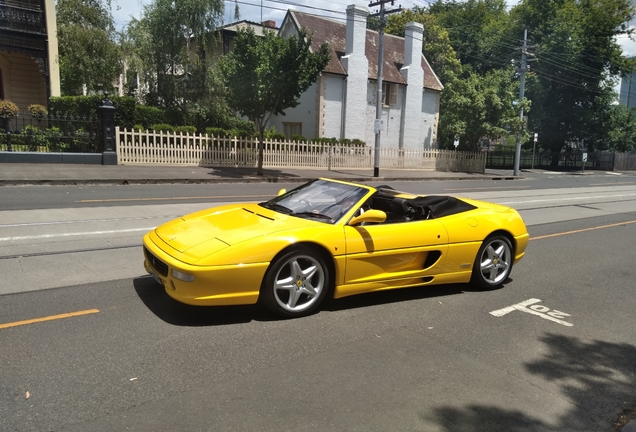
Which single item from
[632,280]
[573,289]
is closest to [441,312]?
[573,289]

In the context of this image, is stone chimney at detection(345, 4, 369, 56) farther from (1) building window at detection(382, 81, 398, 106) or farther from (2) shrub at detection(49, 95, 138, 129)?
(2) shrub at detection(49, 95, 138, 129)

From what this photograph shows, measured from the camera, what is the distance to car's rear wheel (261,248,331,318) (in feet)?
15.2


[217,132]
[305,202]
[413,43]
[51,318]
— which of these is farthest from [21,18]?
[51,318]

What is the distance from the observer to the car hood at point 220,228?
4.55m

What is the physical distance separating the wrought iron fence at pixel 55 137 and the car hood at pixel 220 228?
16851 mm

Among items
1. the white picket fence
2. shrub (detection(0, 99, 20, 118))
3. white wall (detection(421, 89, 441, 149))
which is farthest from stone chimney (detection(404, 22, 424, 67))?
shrub (detection(0, 99, 20, 118))

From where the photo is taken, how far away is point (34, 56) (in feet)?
84.2

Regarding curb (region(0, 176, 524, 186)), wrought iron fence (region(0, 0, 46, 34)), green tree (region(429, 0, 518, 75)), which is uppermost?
green tree (region(429, 0, 518, 75))

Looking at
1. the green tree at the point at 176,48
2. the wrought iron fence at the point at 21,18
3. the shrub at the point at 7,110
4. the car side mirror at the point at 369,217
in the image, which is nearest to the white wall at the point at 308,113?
the green tree at the point at 176,48

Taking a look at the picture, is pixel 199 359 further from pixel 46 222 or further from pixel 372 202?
pixel 46 222

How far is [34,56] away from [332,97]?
17.6 metres

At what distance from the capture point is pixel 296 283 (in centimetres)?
477

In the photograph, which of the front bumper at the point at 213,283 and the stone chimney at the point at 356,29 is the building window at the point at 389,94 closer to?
the stone chimney at the point at 356,29

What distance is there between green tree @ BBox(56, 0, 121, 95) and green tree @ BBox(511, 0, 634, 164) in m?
37.5
